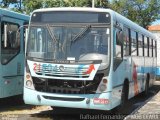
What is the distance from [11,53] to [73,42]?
10.8ft

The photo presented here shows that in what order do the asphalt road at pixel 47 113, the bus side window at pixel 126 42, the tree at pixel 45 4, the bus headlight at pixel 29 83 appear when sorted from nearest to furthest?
the bus headlight at pixel 29 83, the asphalt road at pixel 47 113, the bus side window at pixel 126 42, the tree at pixel 45 4

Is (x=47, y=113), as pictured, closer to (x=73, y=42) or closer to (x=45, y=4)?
(x=73, y=42)

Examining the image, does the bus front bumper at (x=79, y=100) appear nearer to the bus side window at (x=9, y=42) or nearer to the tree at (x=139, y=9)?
the bus side window at (x=9, y=42)

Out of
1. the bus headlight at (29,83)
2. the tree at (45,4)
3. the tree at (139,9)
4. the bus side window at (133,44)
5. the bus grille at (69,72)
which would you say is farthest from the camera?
the tree at (139,9)

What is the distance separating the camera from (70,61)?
1136 cm

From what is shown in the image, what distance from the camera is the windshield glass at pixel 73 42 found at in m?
11.5

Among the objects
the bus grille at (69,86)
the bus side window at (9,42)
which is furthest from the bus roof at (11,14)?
the bus grille at (69,86)

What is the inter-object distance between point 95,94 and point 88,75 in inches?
20.4

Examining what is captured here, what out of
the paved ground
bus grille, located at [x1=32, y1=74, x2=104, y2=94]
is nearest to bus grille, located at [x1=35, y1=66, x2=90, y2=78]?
bus grille, located at [x1=32, y1=74, x2=104, y2=94]

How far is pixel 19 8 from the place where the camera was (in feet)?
127

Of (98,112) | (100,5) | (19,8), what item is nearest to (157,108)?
(98,112)

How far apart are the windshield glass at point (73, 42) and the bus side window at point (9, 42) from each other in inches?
69.9

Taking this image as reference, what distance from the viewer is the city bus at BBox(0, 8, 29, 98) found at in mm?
13570

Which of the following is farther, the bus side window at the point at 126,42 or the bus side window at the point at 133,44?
the bus side window at the point at 133,44
